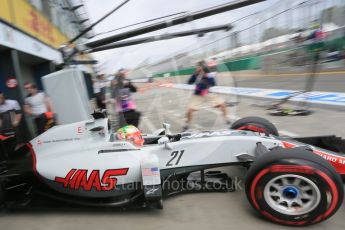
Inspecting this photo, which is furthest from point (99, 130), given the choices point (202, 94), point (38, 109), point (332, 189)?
point (38, 109)

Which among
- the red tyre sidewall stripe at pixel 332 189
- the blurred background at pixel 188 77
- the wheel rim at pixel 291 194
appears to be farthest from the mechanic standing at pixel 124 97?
the red tyre sidewall stripe at pixel 332 189

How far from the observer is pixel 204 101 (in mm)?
5543

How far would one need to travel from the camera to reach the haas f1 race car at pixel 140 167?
3078 millimetres

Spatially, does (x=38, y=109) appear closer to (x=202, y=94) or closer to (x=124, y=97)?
(x=124, y=97)

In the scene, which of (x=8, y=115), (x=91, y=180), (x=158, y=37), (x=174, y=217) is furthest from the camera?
(x=8, y=115)

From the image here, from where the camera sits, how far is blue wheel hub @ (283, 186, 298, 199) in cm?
304

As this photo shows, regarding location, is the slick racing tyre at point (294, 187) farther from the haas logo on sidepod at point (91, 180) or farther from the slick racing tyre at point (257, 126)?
the slick racing tyre at point (257, 126)

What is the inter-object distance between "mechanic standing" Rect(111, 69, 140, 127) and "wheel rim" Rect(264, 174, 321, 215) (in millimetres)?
2368

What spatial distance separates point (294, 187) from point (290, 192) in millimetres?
60

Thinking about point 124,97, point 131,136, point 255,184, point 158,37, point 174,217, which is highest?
point 158,37

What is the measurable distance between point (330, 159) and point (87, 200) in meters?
2.48

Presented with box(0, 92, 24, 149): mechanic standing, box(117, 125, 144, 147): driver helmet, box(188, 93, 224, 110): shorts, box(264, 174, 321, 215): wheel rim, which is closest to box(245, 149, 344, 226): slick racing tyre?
box(264, 174, 321, 215): wheel rim

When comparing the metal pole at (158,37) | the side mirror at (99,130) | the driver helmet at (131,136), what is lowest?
the driver helmet at (131,136)

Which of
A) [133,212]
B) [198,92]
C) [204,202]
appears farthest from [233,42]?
[133,212]
